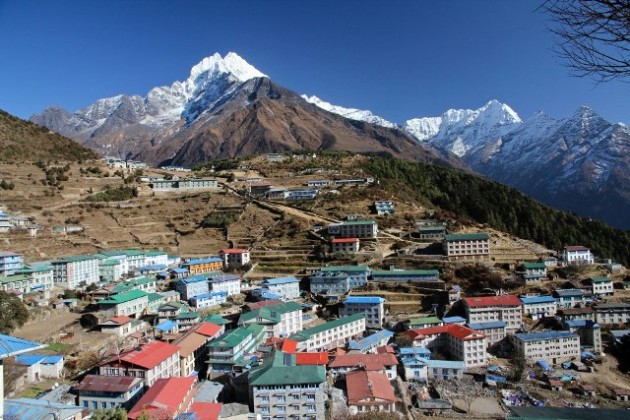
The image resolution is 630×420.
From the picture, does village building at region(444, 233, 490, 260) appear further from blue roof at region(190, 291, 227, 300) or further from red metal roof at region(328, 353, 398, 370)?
blue roof at region(190, 291, 227, 300)

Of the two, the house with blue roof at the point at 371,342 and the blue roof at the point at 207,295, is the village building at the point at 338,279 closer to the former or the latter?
the house with blue roof at the point at 371,342

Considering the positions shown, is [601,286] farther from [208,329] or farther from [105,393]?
[105,393]

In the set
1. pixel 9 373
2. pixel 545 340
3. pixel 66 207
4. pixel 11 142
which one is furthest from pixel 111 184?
pixel 545 340

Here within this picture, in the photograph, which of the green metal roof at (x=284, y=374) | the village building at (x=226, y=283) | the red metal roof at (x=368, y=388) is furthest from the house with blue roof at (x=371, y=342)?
the village building at (x=226, y=283)

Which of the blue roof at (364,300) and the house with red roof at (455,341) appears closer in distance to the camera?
the house with red roof at (455,341)

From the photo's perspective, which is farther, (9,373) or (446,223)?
(446,223)

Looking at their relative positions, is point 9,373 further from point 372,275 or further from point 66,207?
point 66,207
